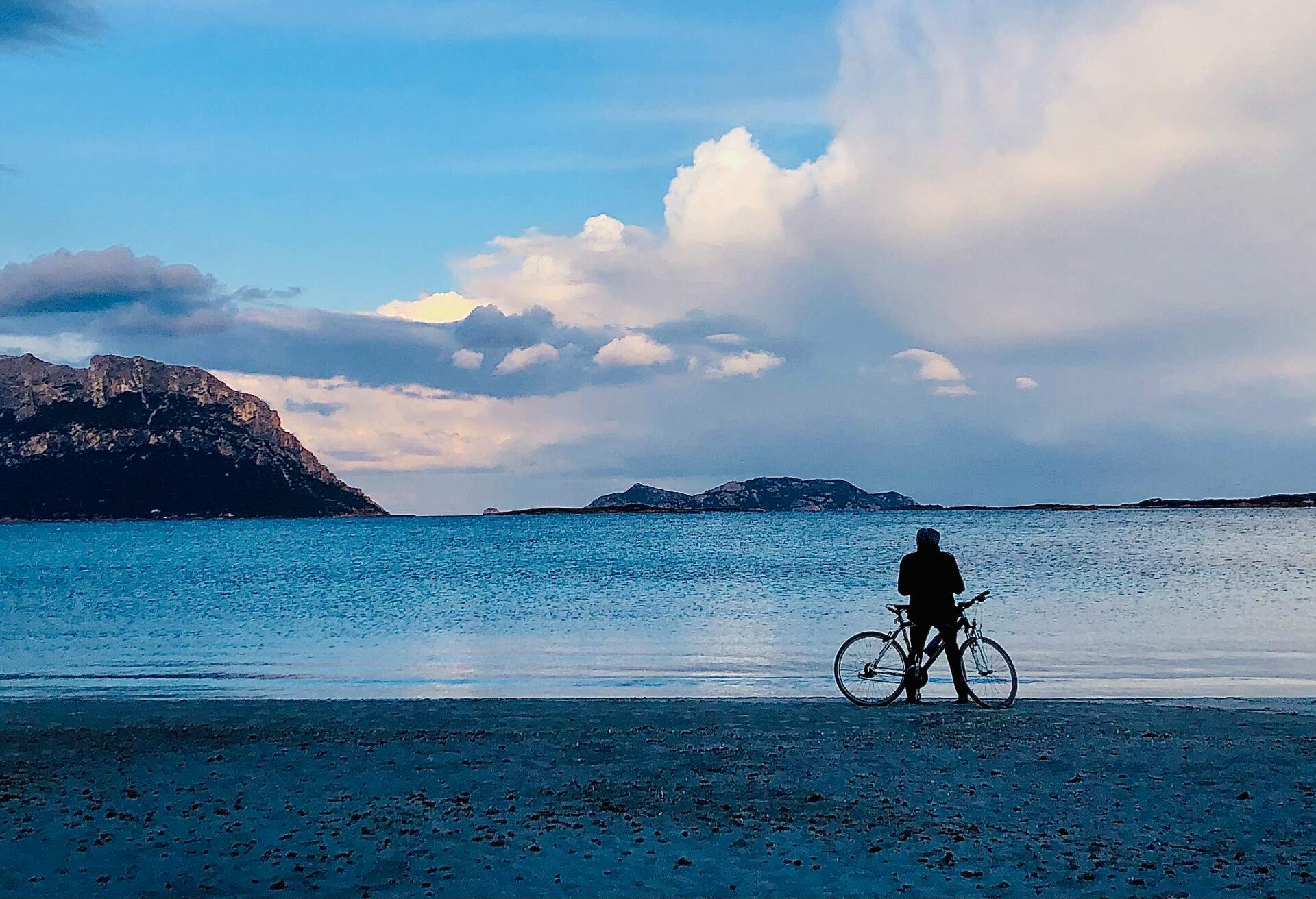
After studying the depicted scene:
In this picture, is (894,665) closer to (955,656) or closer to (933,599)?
(955,656)

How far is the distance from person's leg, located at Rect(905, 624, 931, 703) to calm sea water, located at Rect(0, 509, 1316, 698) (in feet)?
11.4

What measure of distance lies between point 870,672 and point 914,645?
26.8 inches

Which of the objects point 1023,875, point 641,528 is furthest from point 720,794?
point 641,528

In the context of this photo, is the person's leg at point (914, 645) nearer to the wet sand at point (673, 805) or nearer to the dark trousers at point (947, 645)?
the dark trousers at point (947, 645)

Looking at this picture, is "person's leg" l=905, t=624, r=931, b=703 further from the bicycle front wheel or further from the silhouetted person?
the bicycle front wheel

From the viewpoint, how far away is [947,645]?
13.9m

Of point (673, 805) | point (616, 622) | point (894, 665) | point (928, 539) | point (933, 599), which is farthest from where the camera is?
point (616, 622)

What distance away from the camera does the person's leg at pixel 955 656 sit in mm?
13828

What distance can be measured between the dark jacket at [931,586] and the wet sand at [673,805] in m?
1.16

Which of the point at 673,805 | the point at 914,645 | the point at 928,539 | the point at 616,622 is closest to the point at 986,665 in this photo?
the point at 914,645

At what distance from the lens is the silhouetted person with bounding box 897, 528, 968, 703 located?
13844 mm

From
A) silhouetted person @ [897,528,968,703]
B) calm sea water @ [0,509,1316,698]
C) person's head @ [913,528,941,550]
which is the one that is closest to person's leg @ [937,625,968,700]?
silhouetted person @ [897,528,968,703]

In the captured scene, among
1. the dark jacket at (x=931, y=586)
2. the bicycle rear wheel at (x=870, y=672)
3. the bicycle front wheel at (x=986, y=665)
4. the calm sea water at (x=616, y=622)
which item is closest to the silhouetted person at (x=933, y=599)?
the dark jacket at (x=931, y=586)

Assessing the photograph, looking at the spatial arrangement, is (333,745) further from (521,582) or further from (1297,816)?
(521,582)
